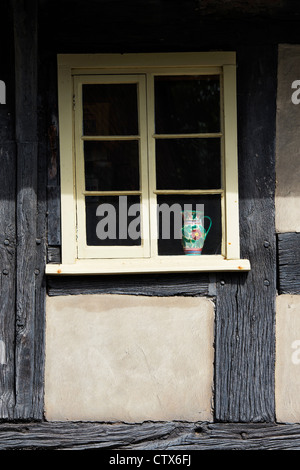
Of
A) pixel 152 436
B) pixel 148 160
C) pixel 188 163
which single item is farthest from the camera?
pixel 188 163

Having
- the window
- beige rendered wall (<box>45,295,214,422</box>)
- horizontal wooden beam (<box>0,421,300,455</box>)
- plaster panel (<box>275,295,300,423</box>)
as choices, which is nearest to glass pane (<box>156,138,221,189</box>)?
the window

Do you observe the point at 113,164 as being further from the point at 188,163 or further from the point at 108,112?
the point at 188,163

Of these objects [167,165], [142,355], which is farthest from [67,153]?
[142,355]

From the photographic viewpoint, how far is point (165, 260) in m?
4.25

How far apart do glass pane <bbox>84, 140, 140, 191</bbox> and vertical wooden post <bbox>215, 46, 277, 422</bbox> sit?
0.71 meters

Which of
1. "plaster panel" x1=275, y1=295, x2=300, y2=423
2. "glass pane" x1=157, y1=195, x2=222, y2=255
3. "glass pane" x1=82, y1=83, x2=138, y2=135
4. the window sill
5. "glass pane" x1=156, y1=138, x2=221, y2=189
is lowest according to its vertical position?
"plaster panel" x1=275, y1=295, x2=300, y2=423

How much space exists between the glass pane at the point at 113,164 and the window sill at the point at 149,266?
495 millimetres

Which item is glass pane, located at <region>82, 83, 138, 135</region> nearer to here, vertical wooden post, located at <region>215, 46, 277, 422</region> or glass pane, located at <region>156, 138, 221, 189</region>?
glass pane, located at <region>156, 138, 221, 189</region>

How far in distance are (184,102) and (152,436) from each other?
84.4 inches

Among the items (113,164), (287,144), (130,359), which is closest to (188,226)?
(113,164)

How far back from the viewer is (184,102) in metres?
4.38

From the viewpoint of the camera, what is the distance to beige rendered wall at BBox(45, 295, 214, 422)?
13.7 ft

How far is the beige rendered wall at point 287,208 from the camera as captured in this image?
4160 millimetres

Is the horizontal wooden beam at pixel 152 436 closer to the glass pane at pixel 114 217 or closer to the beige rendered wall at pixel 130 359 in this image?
the beige rendered wall at pixel 130 359
